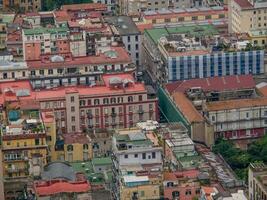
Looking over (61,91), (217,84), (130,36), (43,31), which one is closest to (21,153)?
(61,91)

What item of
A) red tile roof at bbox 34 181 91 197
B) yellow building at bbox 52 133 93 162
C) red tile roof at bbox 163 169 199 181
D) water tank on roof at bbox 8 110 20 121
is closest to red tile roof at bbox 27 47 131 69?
water tank on roof at bbox 8 110 20 121

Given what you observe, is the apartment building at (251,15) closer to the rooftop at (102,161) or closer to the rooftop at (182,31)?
the rooftop at (182,31)

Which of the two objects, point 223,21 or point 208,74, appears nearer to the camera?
point 208,74

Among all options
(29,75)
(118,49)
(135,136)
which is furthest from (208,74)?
(135,136)

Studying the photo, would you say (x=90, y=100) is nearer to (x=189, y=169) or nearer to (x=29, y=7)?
(x=189, y=169)

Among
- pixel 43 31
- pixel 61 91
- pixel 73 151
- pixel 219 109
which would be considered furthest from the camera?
pixel 43 31

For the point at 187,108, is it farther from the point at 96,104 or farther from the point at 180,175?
the point at 180,175
